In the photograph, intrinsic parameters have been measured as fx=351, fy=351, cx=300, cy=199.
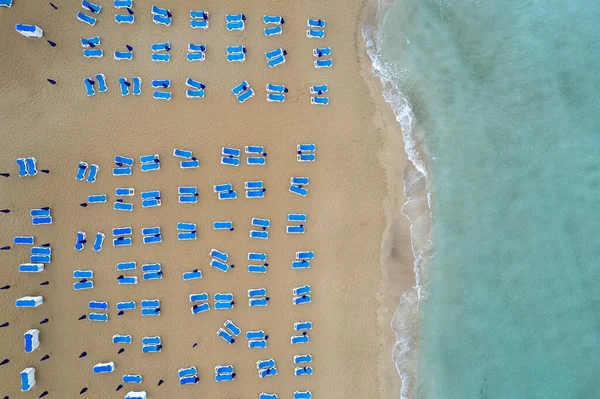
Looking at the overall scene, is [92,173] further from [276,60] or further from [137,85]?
[276,60]

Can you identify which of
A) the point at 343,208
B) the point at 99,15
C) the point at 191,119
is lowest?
the point at 343,208

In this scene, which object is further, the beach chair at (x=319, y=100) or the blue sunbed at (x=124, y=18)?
the beach chair at (x=319, y=100)

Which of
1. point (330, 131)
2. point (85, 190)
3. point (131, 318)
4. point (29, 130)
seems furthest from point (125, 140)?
point (330, 131)

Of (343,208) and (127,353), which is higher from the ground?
(343,208)

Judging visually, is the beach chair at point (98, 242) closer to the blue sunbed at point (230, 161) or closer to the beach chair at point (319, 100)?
the blue sunbed at point (230, 161)

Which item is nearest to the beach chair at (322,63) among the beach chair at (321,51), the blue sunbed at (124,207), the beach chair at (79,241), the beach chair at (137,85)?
the beach chair at (321,51)

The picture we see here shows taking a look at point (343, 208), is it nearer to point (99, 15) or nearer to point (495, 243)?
point (495, 243)
